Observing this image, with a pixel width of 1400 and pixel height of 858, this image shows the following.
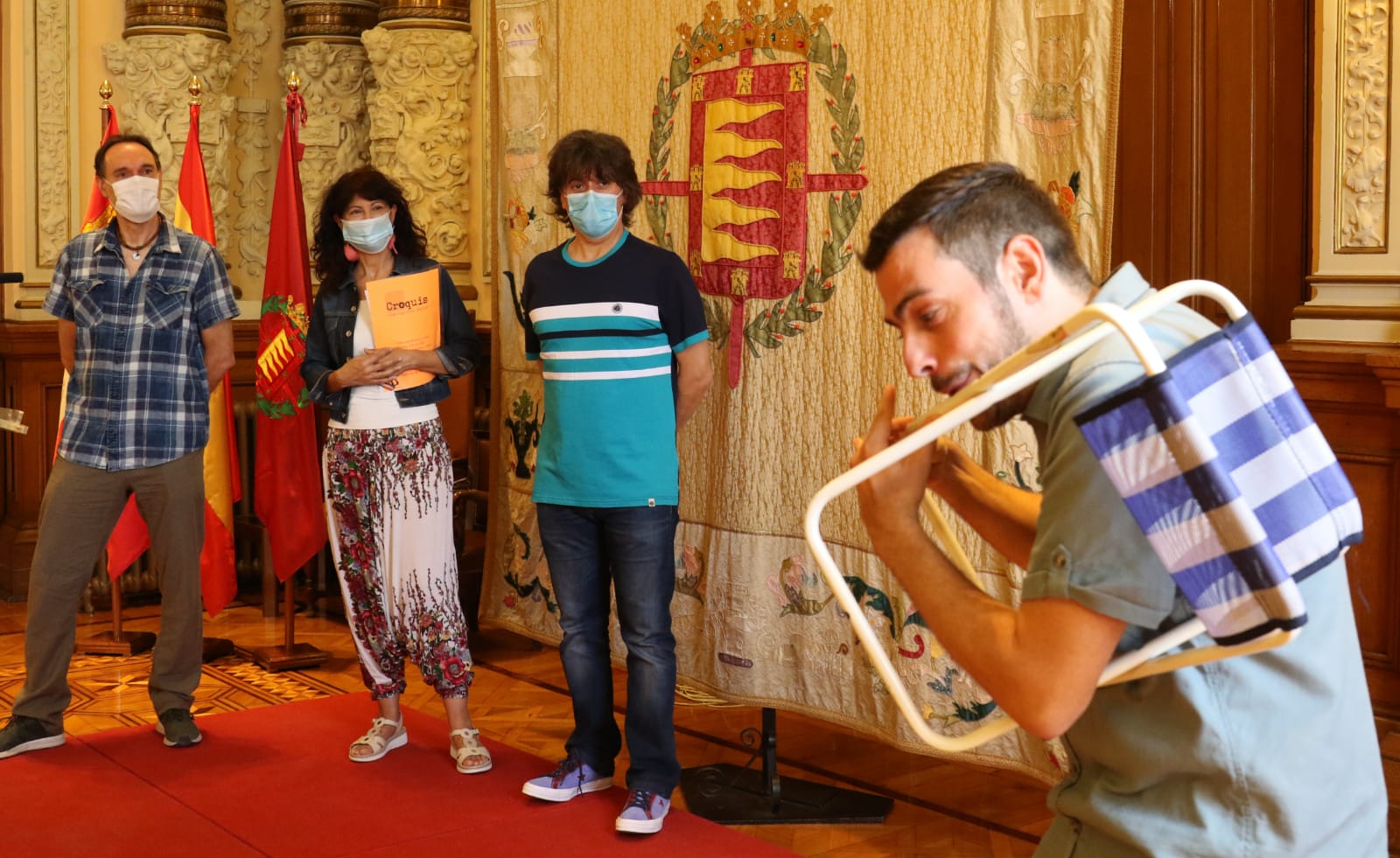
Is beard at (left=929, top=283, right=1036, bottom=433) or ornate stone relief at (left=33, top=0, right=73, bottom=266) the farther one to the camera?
ornate stone relief at (left=33, top=0, right=73, bottom=266)

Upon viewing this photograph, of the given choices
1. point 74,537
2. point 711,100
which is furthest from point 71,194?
point 711,100

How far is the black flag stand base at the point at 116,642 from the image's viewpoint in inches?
203

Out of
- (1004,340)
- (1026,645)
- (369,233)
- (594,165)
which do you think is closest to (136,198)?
(369,233)

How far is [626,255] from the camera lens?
3.40 metres

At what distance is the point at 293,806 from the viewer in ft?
11.5

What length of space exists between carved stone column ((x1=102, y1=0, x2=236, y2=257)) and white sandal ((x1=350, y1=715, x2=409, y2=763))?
113 inches

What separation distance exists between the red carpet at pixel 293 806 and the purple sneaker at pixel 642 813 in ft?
0.10

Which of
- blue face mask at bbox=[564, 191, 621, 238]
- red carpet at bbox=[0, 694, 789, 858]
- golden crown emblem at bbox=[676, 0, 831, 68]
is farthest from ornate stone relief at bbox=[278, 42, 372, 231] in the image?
blue face mask at bbox=[564, 191, 621, 238]

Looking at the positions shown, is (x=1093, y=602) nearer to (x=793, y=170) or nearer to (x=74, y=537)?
(x=793, y=170)

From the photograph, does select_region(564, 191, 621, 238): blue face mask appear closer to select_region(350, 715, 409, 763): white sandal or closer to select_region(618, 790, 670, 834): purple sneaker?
select_region(618, 790, 670, 834): purple sneaker

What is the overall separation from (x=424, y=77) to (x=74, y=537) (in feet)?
8.44

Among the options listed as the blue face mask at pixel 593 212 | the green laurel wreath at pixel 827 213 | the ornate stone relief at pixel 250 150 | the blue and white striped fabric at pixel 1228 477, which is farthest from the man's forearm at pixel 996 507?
the ornate stone relief at pixel 250 150

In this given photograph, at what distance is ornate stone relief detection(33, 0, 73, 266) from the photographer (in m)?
5.84

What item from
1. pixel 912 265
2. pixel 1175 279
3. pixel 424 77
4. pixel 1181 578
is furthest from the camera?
pixel 424 77
